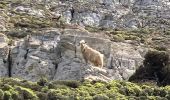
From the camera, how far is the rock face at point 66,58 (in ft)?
156

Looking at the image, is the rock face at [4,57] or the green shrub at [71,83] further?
the rock face at [4,57]

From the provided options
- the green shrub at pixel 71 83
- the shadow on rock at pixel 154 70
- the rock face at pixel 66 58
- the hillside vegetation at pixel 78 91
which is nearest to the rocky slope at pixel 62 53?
the rock face at pixel 66 58

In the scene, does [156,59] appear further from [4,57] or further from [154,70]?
[4,57]

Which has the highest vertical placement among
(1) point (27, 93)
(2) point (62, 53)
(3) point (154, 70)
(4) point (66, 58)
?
(2) point (62, 53)

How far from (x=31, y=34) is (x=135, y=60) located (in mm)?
8905

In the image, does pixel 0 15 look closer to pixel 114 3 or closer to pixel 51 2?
pixel 51 2

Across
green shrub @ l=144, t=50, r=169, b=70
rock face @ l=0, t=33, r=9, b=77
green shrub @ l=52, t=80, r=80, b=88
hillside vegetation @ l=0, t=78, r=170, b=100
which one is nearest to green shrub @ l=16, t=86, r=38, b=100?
hillside vegetation @ l=0, t=78, r=170, b=100

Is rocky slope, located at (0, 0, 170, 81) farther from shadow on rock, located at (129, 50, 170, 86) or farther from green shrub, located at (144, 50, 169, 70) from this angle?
green shrub, located at (144, 50, 169, 70)

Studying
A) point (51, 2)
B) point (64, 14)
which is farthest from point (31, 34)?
point (51, 2)

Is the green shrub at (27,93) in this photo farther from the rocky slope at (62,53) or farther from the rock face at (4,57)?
the rock face at (4,57)

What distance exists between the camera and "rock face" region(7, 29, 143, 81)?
47.6 m

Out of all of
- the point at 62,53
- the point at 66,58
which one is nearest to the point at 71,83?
the point at 66,58

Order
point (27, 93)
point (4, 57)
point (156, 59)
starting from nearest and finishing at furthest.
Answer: point (27, 93) < point (156, 59) < point (4, 57)

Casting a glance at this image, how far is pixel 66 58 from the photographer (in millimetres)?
49719
